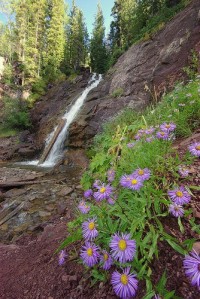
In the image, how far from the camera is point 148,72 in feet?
38.2

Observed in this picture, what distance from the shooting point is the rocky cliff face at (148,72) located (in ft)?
31.1

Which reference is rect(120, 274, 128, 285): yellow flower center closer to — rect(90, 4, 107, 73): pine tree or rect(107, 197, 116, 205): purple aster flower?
rect(107, 197, 116, 205): purple aster flower

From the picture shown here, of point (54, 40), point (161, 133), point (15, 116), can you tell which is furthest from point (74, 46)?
point (161, 133)

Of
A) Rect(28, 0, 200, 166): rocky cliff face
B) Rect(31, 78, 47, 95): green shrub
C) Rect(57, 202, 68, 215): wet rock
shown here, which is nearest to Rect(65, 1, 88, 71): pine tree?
Rect(31, 78, 47, 95): green shrub

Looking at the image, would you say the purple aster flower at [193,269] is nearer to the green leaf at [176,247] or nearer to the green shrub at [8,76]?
the green leaf at [176,247]

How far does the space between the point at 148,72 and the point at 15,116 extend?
480 inches

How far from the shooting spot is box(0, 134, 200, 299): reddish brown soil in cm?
112

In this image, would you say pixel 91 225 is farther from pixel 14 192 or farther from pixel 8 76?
pixel 8 76

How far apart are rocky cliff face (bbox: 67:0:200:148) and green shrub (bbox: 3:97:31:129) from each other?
22.1 ft

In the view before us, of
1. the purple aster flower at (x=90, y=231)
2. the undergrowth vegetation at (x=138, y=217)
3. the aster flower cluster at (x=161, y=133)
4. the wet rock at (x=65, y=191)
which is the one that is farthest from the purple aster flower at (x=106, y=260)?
the wet rock at (x=65, y=191)

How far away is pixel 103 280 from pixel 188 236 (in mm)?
591

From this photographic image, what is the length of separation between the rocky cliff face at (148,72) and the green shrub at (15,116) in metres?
6.75

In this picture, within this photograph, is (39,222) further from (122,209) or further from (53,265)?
(122,209)

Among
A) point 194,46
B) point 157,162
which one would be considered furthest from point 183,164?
point 194,46
